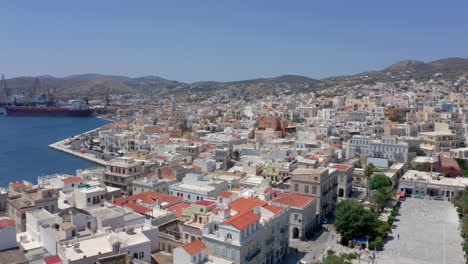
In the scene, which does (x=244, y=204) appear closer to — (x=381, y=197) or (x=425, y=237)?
(x=425, y=237)

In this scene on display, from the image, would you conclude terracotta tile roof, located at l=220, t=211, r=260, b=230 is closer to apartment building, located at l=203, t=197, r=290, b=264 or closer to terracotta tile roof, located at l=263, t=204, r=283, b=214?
apartment building, located at l=203, t=197, r=290, b=264

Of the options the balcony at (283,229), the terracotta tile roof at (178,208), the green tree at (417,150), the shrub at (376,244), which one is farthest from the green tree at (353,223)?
the green tree at (417,150)

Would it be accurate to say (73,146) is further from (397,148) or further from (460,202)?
(460,202)

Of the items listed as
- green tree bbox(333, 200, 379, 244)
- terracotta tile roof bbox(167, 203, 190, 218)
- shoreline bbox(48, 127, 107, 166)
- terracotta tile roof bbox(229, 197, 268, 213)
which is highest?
terracotta tile roof bbox(229, 197, 268, 213)

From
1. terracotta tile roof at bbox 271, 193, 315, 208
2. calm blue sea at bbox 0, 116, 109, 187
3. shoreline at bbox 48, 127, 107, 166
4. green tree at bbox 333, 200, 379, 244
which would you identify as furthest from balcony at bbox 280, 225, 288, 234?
shoreline at bbox 48, 127, 107, 166

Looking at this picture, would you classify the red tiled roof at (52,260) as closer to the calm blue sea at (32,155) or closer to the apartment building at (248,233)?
the apartment building at (248,233)

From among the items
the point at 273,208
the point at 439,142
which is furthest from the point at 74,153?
the point at 439,142
